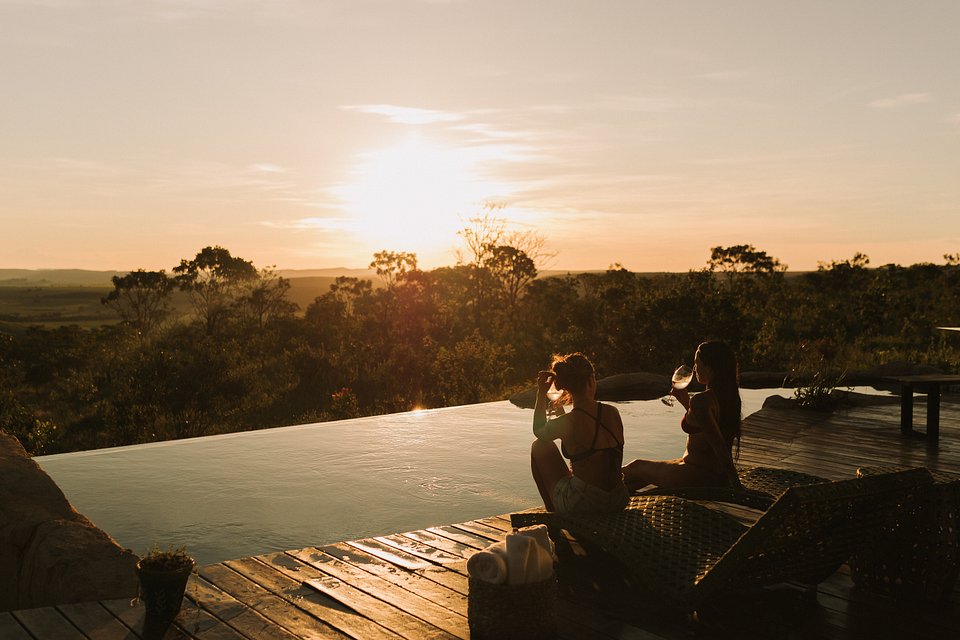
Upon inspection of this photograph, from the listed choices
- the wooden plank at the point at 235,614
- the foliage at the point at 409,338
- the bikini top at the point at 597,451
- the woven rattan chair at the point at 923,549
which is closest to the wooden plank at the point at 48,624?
the wooden plank at the point at 235,614

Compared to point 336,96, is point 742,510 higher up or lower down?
lower down

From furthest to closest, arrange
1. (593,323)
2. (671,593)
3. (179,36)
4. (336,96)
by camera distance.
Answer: (593,323)
(336,96)
(179,36)
(671,593)

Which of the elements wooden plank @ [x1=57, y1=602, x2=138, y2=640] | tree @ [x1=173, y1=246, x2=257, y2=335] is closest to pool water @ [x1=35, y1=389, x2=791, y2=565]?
wooden plank @ [x1=57, y1=602, x2=138, y2=640]

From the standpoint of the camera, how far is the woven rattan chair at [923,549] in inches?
132

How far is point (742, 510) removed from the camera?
479 cm

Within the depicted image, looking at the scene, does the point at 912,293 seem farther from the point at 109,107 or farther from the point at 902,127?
the point at 109,107

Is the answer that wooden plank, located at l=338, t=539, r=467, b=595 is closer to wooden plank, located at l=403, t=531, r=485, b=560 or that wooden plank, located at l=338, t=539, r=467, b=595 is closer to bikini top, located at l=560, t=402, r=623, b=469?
wooden plank, located at l=403, t=531, r=485, b=560

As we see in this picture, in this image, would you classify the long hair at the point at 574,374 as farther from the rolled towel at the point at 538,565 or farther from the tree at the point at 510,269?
the tree at the point at 510,269

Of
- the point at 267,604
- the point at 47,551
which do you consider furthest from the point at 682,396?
the point at 47,551

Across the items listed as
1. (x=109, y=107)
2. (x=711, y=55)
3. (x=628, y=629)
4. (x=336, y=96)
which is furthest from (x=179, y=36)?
(x=628, y=629)

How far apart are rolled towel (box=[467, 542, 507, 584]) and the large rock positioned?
1630 millimetres

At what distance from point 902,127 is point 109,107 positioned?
12208mm

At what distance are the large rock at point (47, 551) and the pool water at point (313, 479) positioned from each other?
5.39 ft

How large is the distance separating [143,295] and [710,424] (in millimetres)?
23187
